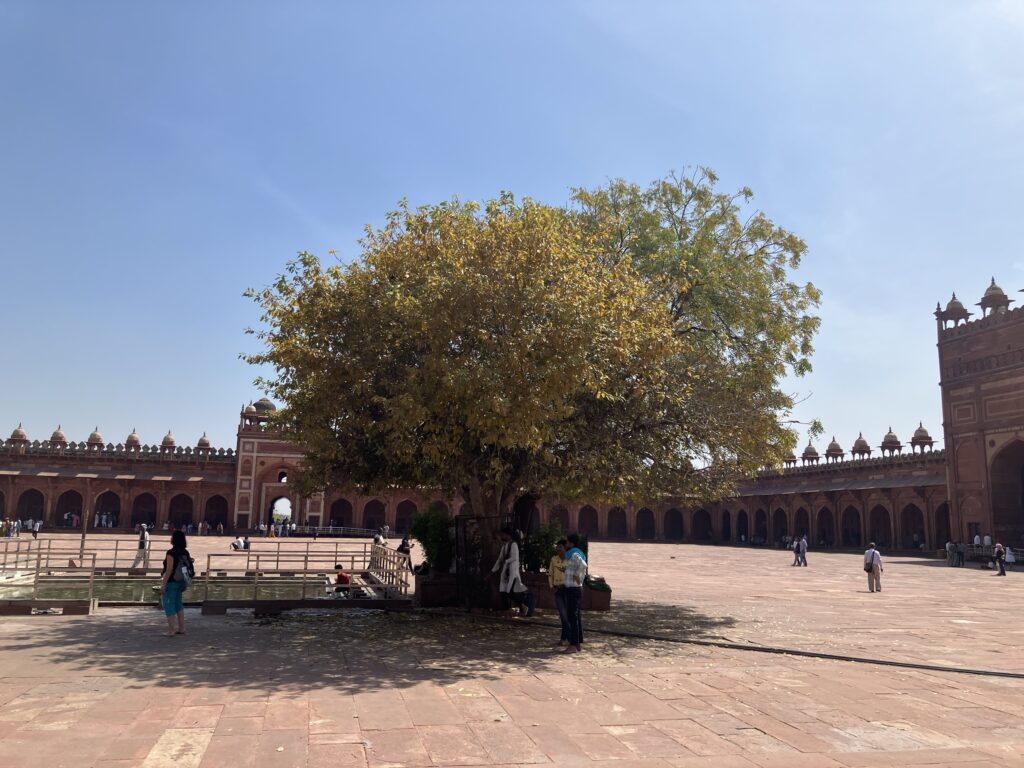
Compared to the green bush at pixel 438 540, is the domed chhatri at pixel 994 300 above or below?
above

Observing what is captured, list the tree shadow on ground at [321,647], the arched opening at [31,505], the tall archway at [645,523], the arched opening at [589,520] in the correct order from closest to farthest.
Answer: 1. the tree shadow on ground at [321,647]
2. the arched opening at [31,505]
3. the arched opening at [589,520]
4. the tall archway at [645,523]

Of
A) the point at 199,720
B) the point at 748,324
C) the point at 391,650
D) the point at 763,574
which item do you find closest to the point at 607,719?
the point at 199,720

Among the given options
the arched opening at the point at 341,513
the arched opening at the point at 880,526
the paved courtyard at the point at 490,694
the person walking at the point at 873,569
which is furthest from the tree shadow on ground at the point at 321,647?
the arched opening at the point at 341,513

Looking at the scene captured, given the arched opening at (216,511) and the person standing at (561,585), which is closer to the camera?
the person standing at (561,585)

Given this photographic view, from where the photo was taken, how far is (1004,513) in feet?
119

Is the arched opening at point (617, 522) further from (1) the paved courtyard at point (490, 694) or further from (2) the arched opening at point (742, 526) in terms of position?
(1) the paved courtyard at point (490, 694)

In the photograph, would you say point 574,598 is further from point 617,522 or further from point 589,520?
point 617,522

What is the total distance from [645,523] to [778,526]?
35.9 ft

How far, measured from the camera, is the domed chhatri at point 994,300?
127ft

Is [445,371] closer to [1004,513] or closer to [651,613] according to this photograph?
[651,613]

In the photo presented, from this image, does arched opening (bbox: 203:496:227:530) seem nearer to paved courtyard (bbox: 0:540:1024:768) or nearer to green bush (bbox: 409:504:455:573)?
green bush (bbox: 409:504:455:573)

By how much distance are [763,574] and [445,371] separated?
19.6 m

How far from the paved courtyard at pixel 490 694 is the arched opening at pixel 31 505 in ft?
143

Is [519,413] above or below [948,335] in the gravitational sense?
below
